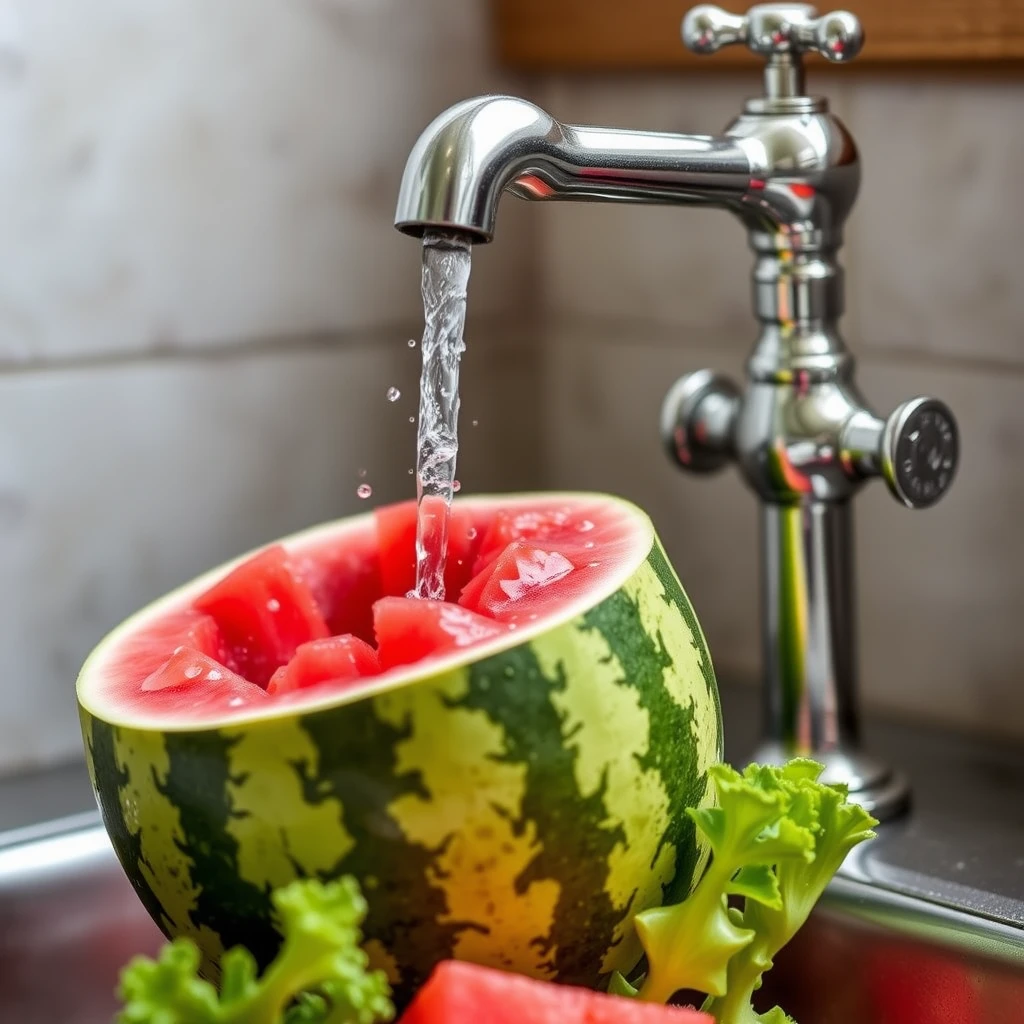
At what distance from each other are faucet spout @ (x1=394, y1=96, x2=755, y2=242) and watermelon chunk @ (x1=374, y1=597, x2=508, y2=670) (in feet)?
0.53

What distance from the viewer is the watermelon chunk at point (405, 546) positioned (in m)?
0.80

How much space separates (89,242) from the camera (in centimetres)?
111

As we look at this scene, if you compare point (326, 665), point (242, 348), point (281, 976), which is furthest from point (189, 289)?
point (281, 976)

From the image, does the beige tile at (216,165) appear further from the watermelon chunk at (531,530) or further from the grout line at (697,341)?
the watermelon chunk at (531,530)

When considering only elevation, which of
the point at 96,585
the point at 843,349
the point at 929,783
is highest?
the point at 843,349

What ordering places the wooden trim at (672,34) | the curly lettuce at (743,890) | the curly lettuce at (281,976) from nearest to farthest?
1. the curly lettuce at (281,976)
2. the curly lettuce at (743,890)
3. the wooden trim at (672,34)

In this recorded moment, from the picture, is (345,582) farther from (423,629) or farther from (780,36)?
(780,36)

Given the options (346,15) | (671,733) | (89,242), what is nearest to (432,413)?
(671,733)

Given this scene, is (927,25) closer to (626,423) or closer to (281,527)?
(626,423)

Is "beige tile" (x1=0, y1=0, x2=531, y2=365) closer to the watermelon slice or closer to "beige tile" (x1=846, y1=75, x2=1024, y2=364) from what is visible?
"beige tile" (x1=846, y1=75, x2=1024, y2=364)

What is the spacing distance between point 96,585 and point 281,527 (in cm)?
15

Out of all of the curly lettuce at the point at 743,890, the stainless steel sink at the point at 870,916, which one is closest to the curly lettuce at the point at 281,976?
the curly lettuce at the point at 743,890

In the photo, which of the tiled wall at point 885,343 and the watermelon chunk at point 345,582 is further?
the tiled wall at point 885,343

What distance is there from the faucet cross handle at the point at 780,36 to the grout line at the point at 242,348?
43cm
